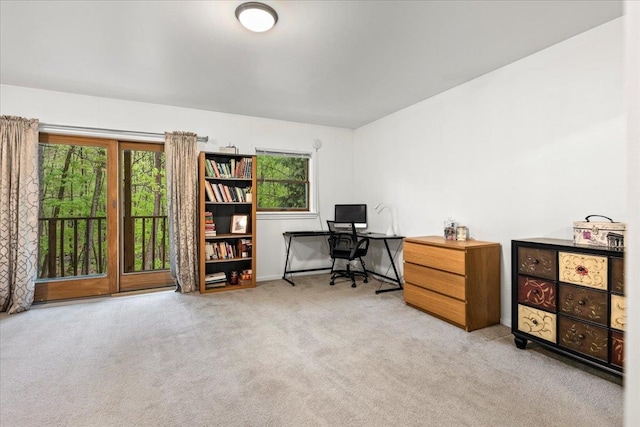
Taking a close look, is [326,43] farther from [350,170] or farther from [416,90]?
[350,170]

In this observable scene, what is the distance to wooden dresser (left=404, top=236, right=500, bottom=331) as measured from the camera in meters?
2.75

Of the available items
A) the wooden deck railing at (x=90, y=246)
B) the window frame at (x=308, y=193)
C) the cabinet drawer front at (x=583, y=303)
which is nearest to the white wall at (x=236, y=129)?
the window frame at (x=308, y=193)

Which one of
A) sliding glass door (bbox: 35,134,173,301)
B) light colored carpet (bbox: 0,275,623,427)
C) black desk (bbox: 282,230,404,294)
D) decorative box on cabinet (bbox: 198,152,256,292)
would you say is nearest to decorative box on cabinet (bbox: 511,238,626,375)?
→ light colored carpet (bbox: 0,275,623,427)

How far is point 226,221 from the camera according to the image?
4.39m

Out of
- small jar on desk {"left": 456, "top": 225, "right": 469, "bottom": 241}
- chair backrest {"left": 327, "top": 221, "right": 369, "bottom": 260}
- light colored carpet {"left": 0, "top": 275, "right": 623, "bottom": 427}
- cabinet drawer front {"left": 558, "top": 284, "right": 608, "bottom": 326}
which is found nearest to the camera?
light colored carpet {"left": 0, "top": 275, "right": 623, "bottom": 427}

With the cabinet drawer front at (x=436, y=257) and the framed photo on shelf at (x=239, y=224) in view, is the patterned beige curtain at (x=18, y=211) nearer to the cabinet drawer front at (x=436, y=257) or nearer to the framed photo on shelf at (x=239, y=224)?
the framed photo on shelf at (x=239, y=224)

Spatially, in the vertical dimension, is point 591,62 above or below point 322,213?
above

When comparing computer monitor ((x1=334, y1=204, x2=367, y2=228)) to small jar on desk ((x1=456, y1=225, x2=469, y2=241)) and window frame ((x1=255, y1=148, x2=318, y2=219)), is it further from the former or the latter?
small jar on desk ((x1=456, y1=225, x2=469, y2=241))

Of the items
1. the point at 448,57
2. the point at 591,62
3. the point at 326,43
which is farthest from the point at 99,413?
the point at 591,62

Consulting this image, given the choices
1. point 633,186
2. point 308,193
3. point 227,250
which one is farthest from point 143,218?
point 633,186

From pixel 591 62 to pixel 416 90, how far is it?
60.3 inches

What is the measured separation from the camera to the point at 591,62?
2.34 meters

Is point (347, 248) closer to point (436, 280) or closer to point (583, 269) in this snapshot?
point (436, 280)

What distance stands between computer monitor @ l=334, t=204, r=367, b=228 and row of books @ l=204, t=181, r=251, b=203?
4.65ft
